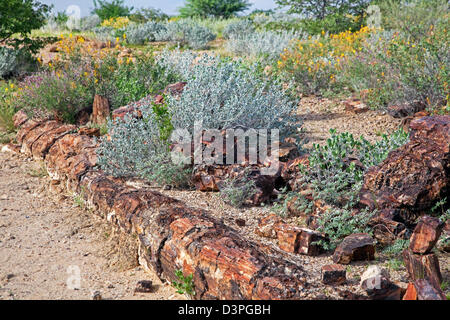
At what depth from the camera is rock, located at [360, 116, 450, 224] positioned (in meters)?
3.91

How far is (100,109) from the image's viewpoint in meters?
7.15

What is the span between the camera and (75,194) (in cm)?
545

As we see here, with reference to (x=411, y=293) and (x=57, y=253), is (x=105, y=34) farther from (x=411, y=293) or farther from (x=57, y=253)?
(x=411, y=293)

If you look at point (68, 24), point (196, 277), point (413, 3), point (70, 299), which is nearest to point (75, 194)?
point (70, 299)

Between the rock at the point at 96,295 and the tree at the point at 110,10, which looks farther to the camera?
the tree at the point at 110,10

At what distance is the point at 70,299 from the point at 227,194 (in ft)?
5.51

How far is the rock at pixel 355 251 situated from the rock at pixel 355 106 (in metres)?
4.45

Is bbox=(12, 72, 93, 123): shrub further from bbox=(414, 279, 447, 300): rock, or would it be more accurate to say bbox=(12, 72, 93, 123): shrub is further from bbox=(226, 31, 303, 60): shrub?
bbox=(414, 279, 447, 300): rock

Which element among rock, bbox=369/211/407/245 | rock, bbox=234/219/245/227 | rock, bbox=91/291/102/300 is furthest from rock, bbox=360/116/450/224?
rock, bbox=91/291/102/300

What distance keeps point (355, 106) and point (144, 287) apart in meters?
5.23

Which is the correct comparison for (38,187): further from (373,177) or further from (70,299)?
(373,177)

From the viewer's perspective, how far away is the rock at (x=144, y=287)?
3.45m

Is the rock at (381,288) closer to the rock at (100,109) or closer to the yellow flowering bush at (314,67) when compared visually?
the rock at (100,109)

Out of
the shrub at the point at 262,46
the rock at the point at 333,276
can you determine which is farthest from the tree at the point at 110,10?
the rock at the point at 333,276
